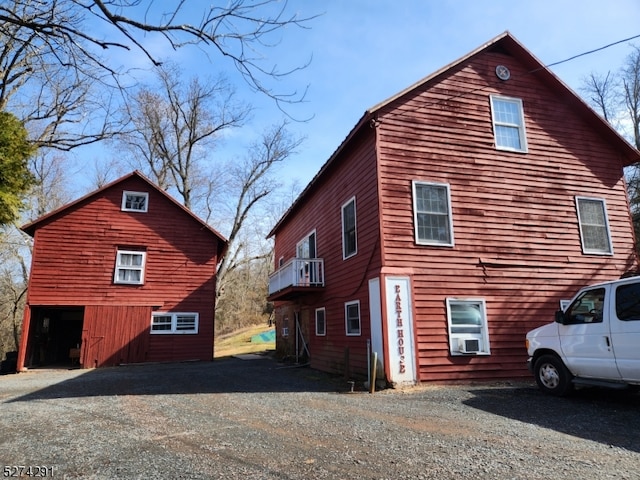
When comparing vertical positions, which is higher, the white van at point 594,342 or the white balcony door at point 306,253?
the white balcony door at point 306,253

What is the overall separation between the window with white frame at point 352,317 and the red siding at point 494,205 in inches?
79.0

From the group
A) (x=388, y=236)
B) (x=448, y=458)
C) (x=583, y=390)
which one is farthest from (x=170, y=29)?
(x=583, y=390)

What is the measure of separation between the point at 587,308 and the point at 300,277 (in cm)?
935

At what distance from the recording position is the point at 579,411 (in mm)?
6504

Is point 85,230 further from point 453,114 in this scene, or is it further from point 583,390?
point 583,390

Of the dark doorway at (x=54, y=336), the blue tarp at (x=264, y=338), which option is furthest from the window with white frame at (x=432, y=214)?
the blue tarp at (x=264, y=338)

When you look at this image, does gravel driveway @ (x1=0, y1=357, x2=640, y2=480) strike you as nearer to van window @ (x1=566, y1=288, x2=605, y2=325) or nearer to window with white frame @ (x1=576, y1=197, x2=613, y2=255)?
van window @ (x1=566, y1=288, x2=605, y2=325)

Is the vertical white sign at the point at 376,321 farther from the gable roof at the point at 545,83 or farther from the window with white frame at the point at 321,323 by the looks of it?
the gable roof at the point at 545,83

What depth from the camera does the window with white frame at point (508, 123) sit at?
39.7 feet

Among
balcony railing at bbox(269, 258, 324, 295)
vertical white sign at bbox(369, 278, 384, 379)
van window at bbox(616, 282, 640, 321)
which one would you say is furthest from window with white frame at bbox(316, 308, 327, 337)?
van window at bbox(616, 282, 640, 321)

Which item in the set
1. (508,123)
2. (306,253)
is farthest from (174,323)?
(508,123)

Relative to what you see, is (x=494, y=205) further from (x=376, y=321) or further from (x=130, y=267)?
(x=130, y=267)

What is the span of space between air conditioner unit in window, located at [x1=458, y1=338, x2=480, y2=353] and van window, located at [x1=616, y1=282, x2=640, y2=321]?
388 centimetres

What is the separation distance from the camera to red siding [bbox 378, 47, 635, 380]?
33.7 feet
